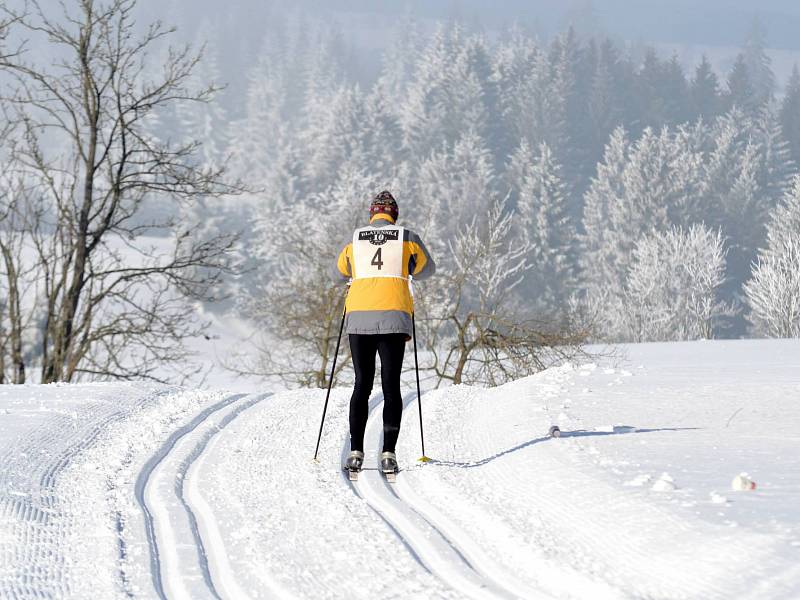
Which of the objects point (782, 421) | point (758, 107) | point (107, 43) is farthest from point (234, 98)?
point (782, 421)

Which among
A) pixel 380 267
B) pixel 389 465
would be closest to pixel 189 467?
pixel 389 465

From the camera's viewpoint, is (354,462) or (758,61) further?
(758,61)

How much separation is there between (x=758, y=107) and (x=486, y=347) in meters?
90.4

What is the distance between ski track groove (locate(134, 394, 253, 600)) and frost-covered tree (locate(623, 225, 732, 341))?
44.8 metres

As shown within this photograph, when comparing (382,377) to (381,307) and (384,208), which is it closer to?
(381,307)

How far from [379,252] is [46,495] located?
244cm

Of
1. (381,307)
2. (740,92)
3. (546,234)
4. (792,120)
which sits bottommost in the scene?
(381,307)

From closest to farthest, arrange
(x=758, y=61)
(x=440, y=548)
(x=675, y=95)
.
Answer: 1. (x=440, y=548)
2. (x=675, y=95)
3. (x=758, y=61)

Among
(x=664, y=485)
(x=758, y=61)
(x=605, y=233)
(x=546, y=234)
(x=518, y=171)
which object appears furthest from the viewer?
(x=758, y=61)

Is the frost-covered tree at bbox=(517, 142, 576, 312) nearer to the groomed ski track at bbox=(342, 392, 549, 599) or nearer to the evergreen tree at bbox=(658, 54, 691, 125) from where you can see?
the evergreen tree at bbox=(658, 54, 691, 125)

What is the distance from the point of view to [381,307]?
6277 millimetres

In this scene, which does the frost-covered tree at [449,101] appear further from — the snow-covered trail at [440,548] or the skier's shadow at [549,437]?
the snow-covered trail at [440,548]

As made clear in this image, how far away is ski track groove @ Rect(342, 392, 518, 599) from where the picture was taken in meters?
3.95

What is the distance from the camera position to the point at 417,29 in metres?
177
